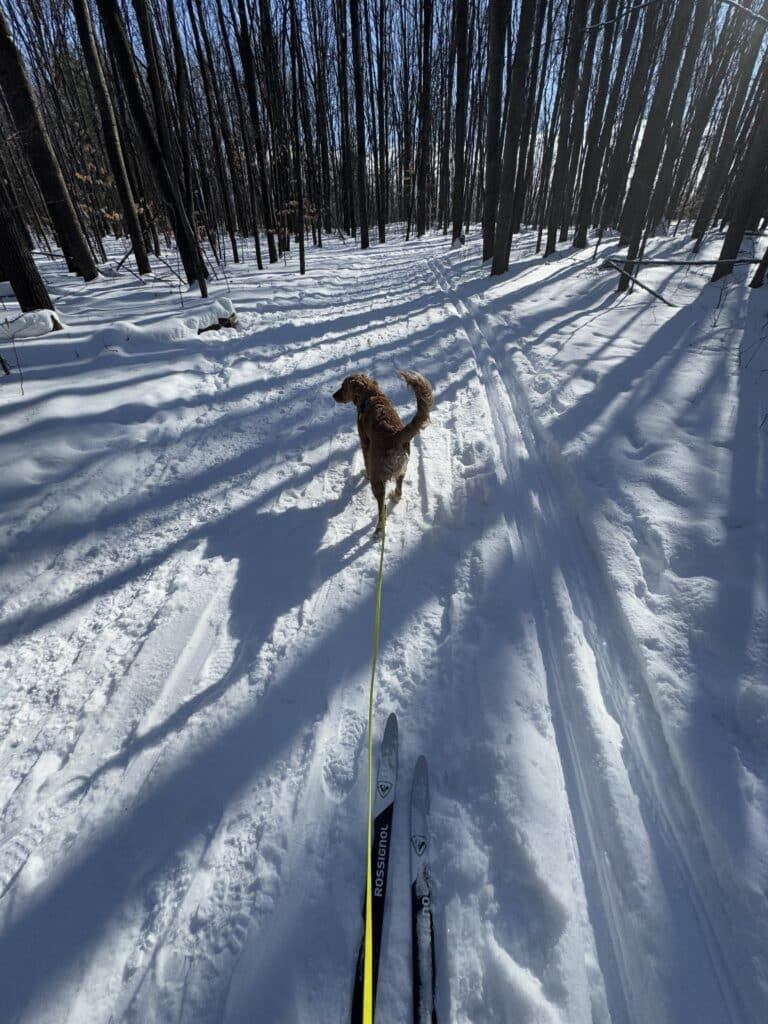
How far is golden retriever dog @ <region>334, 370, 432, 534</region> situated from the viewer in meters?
3.13

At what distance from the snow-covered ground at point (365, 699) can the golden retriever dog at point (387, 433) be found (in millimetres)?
457

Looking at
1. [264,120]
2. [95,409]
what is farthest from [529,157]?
[95,409]

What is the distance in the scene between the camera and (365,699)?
229 centimetres

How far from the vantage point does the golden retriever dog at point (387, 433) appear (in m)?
3.13

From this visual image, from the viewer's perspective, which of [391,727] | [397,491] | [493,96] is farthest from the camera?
[493,96]

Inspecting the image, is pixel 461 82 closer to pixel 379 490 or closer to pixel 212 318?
pixel 212 318

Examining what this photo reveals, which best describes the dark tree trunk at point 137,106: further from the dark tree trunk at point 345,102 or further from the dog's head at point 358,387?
the dark tree trunk at point 345,102

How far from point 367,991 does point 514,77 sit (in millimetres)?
15024

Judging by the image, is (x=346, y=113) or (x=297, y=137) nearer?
(x=297, y=137)

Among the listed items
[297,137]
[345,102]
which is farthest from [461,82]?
[345,102]

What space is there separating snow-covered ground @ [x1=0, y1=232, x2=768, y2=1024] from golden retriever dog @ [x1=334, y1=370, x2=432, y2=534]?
46 centimetres

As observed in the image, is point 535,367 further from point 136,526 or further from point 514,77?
point 514,77

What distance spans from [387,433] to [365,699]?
1973 millimetres

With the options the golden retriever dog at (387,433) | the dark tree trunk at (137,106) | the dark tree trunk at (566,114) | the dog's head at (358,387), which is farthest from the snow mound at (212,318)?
the dark tree trunk at (566,114)
